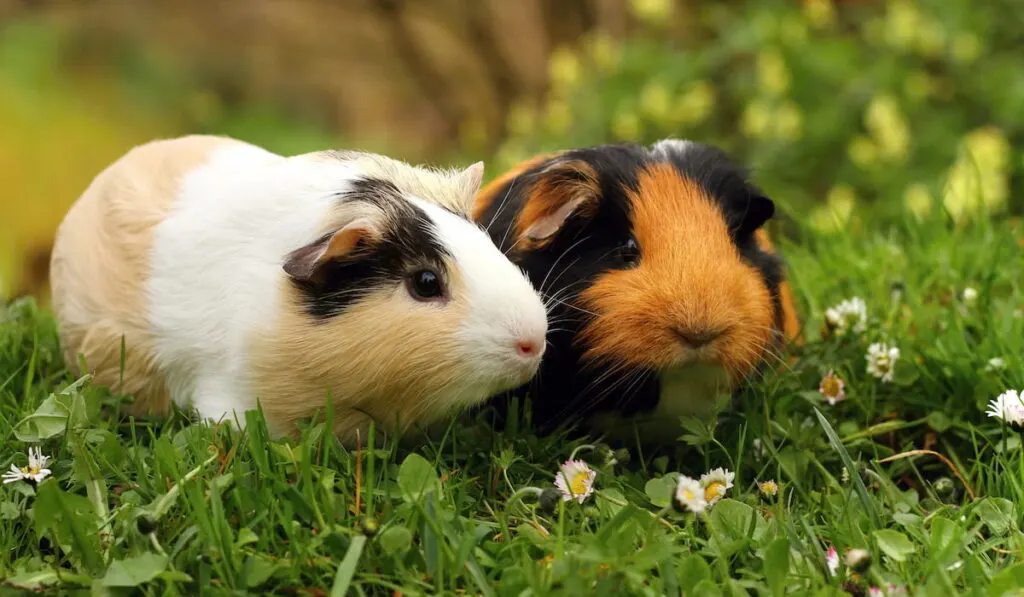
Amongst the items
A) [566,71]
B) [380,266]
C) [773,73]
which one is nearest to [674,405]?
[380,266]

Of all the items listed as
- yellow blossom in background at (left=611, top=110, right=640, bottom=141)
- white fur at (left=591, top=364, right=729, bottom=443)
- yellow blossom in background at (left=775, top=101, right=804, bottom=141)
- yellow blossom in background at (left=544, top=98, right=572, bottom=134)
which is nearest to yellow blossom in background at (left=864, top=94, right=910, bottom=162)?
yellow blossom in background at (left=775, top=101, right=804, bottom=141)

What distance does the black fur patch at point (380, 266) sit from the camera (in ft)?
7.57

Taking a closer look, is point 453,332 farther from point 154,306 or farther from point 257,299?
point 154,306

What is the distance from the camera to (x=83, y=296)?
8.89ft

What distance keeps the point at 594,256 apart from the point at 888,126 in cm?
357

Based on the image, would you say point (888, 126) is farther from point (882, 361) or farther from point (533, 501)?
point (533, 501)

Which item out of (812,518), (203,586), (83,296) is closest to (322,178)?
(83,296)

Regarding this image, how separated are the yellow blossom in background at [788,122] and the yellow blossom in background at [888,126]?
0.39 metres

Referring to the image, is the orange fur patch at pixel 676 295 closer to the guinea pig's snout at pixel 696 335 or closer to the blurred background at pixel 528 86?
the guinea pig's snout at pixel 696 335

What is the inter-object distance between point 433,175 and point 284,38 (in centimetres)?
541

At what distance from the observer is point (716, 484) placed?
2.37m

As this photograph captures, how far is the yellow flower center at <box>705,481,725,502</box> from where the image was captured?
2291mm

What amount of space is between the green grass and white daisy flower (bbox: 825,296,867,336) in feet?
0.25

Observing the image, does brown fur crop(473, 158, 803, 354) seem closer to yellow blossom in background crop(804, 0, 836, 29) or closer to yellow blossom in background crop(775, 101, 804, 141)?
yellow blossom in background crop(775, 101, 804, 141)
